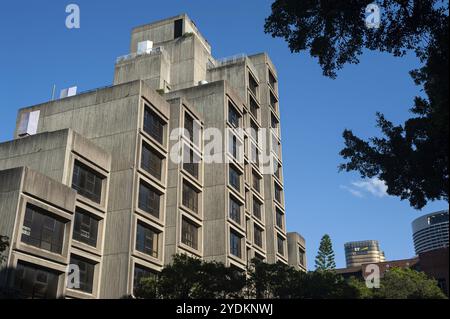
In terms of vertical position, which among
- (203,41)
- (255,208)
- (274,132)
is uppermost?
(203,41)

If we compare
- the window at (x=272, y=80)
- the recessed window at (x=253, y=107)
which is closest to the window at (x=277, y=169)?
the recessed window at (x=253, y=107)

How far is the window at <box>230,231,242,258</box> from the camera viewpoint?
→ 189ft

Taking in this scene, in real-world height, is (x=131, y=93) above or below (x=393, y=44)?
above

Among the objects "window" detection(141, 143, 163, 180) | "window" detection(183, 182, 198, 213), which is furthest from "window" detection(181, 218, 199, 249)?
"window" detection(141, 143, 163, 180)

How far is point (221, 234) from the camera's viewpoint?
55.1 m

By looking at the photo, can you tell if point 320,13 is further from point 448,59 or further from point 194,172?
point 194,172

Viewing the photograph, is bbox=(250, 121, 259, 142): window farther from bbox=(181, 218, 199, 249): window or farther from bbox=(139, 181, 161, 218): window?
bbox=(139, 181, 161, 218): window

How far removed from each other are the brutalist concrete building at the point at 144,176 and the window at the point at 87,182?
11 centimetres

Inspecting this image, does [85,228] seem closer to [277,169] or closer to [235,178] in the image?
[235,178]

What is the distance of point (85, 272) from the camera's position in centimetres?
4278

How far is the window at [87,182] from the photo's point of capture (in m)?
43.7

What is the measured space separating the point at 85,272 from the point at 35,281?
6.71 meters
